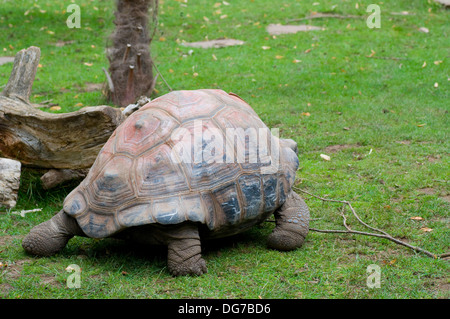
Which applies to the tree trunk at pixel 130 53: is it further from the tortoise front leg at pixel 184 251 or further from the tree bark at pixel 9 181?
the tortoise front leg at pixel 184 251

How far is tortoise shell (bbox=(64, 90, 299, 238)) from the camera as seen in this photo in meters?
3.65

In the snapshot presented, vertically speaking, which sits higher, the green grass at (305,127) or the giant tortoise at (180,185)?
the giant tortoise at (180,185)

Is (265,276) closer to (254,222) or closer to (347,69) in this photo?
(254,222)

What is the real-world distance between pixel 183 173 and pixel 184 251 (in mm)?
520

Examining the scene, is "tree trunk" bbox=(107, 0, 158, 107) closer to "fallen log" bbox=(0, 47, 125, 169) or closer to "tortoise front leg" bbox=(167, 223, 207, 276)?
"fallen log" bbox=(0, 47, 125, 169)

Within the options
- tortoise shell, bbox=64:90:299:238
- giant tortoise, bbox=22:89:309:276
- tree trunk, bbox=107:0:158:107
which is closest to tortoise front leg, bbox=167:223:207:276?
giant tortoise, bbox=22:89:309:276

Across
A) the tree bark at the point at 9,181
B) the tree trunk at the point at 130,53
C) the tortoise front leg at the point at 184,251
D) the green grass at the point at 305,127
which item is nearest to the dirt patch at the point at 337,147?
the green grass at the point at 305,127

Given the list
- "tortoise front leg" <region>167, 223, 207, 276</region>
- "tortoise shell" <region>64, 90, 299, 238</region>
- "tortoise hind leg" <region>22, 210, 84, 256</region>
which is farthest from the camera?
"tortoise hind leg" <region>22, 210, 84, 256</region>

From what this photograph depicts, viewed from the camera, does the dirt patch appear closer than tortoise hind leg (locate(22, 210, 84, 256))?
No

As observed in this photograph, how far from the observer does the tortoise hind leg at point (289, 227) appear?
419cm

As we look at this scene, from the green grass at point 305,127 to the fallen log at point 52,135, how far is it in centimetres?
34

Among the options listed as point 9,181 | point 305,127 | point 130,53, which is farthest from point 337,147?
point 9,181

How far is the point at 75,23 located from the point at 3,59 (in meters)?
2.09

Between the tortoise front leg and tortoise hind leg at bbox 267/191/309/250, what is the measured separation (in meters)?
0.70
